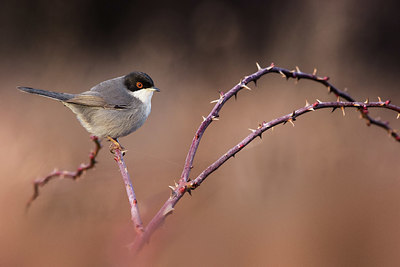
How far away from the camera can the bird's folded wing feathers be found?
6.80ft

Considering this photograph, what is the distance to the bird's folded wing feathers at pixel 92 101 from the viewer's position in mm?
2072

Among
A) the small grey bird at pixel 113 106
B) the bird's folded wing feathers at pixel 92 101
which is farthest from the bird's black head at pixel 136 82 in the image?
the bird's folded wing feathers at pixel 92 101

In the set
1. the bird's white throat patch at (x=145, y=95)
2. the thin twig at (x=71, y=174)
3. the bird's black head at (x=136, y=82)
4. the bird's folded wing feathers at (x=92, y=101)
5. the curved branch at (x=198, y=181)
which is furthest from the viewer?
the bird's folded wing feathers at (x=92, y=101)

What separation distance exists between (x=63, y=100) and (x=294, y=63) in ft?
15.6

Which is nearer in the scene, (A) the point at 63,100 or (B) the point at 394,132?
(B) the point at 394,132

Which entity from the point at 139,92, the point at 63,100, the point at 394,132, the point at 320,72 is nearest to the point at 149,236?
the point at 394,132

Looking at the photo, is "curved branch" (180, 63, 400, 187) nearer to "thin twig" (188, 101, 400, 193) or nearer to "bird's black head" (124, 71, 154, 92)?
"thin twig" (188, 101, 400, 193)

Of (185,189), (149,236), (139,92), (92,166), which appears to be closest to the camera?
(149,236)

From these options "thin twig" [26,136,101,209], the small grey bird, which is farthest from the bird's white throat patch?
"thin twig" [26,136,101,209]

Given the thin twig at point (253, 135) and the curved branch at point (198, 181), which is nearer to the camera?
the curved branch at point (198, 181)

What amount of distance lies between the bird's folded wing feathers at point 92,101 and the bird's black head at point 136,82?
0.49 feet

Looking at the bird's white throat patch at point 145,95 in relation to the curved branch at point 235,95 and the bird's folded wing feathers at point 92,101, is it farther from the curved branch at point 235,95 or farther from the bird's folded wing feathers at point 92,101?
the curved branch at point 235,95

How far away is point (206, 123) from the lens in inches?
40.8

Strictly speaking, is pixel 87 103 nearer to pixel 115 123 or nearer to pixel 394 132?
pixel 115 123
